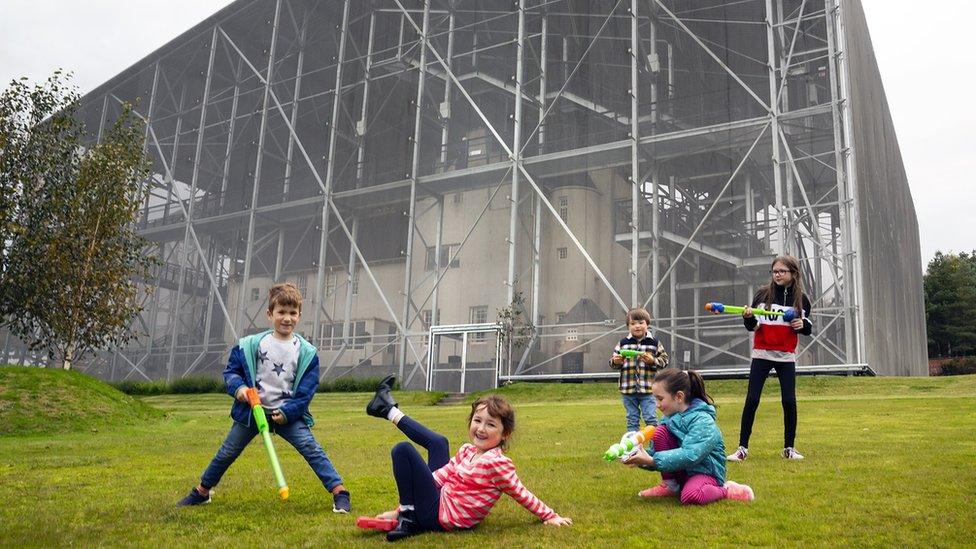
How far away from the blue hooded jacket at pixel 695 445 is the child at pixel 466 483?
0.71 meters

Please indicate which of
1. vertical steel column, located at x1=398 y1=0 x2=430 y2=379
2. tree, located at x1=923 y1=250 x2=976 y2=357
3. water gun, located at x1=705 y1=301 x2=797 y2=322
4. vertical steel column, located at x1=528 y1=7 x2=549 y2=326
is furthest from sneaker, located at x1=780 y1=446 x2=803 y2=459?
tree, located at x1=923 y1=250 x2=976 y2=357

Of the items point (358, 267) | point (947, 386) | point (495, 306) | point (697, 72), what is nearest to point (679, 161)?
point (697, 72)

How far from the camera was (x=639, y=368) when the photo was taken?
700 centimetres

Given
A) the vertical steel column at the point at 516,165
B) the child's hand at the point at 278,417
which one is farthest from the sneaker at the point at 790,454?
the vertical steel column at the point at 516,165

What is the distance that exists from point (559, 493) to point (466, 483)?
105 cm

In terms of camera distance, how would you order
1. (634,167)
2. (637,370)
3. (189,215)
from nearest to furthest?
(637,370), (634,167), (189,215)

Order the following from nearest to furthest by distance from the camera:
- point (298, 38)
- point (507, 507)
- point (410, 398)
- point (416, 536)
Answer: point (416, 536)
point (507, 507)
point (410, 398)
point (298, 38)

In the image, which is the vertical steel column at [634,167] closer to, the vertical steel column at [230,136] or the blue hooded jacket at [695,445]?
the vertical steel column at [230,136]

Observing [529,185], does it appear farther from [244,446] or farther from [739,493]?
[739,493]

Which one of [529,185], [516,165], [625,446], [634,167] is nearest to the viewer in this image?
[625,446]

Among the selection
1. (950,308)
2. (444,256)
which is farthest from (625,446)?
(950,308)

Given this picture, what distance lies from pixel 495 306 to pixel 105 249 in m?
11.6

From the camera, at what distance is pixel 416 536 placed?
3.47m

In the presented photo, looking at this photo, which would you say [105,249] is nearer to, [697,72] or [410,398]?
[410,398]
